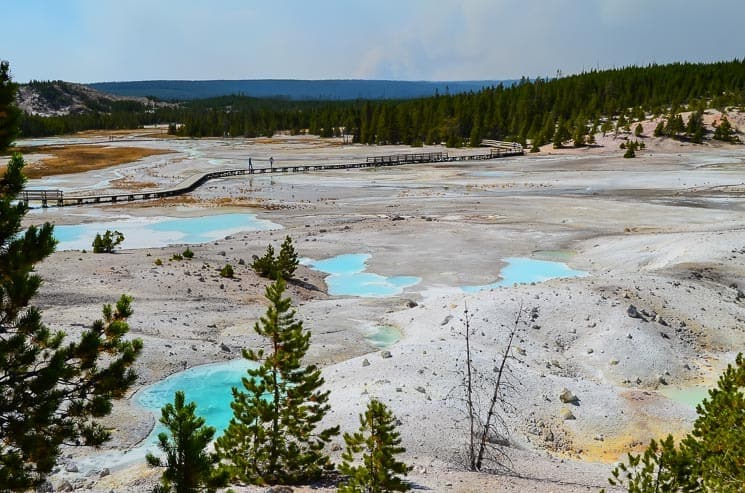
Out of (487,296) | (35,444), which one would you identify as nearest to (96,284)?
(487,296)

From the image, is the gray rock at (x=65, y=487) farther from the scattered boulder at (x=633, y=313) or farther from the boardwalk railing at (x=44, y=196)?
the boardwalk railing at (x=44, y=196)

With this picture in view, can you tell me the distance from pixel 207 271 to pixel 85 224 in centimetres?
1849

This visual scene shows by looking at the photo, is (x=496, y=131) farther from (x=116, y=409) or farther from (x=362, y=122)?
(x=116, y=409)

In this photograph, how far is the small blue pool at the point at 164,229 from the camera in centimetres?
3672

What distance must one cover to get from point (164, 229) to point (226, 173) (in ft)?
103

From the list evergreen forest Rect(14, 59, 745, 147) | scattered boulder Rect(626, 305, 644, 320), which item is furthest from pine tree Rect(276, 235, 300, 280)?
evergreen forest Rect(14, 59, 745, 147)

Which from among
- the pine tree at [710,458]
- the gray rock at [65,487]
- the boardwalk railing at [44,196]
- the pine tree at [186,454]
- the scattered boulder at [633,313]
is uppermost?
the pine tree at [186,454]

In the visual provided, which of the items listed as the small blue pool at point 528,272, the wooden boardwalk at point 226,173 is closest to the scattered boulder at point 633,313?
the small blue pool at point 528,272

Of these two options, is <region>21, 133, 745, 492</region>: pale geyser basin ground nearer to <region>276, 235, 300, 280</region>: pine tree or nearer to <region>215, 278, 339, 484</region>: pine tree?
<region>276, 235, 300, 280</region>: pine tree

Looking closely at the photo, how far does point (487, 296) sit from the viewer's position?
21.4 metres

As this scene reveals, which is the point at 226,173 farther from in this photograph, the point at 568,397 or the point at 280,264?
the point at 568,397

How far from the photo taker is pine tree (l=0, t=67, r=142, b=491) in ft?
22.2

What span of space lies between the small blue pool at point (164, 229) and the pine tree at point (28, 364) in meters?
29.1

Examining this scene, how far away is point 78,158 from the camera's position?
91.2 metres
